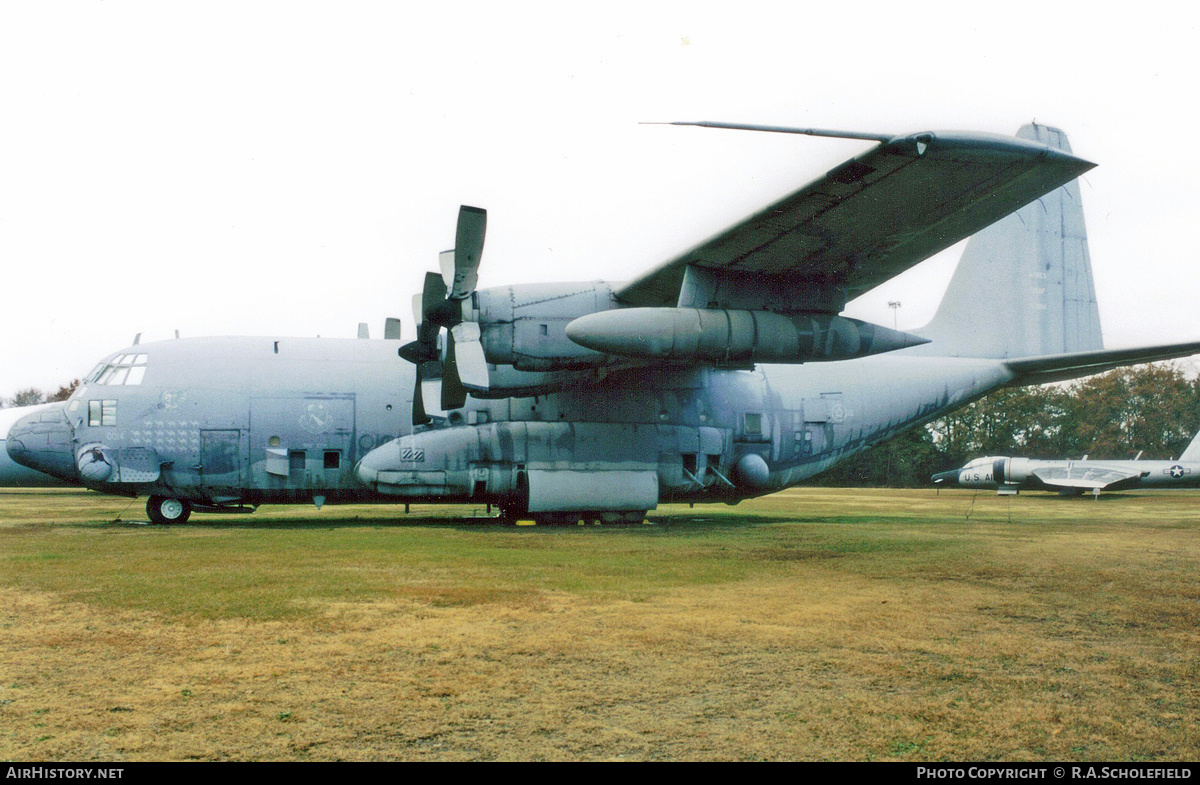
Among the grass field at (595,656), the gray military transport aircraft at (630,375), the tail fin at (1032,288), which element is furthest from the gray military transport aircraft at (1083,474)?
the grass field at (595,656)

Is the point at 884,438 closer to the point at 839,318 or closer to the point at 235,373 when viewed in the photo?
the point at 839,318

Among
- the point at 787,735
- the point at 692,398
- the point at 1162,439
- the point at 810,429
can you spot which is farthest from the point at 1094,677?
the point at 1162,439

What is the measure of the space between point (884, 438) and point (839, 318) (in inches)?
224

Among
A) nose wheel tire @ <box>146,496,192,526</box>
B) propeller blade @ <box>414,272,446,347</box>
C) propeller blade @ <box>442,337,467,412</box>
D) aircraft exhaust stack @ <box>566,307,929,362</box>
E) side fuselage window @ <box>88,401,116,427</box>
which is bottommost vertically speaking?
nose wheel tire @ <box>146,496,192,526</box>

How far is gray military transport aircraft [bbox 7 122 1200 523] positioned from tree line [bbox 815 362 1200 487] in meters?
44.4

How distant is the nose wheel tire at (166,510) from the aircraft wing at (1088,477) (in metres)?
34.4

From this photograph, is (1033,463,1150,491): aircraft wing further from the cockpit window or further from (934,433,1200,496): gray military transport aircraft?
the cockpit window

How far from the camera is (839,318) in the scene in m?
14.3

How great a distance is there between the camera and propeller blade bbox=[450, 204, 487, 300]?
13.8 m

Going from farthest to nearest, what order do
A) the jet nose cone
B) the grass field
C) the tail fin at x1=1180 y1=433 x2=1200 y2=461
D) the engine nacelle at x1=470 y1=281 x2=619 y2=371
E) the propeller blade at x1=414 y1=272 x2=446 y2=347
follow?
the jet nose cone, the tail fin at x1=1180 y1=433 x2=1200 y2=461, the propeller blade at x1=414 y1=272 x2=446 y2=347, the engine nacelle at x1=470 y1=281 x2=619 y2=371, the grass field

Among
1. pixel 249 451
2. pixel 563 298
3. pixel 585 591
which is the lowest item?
pixel 585 591

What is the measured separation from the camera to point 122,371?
16.0 m

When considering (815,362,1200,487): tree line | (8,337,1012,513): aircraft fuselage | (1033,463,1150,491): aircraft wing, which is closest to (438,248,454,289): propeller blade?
(8,337,1012,513): aircraft fuselage

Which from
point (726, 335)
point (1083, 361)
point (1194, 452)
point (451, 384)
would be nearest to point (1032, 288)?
point (1083, 361)
